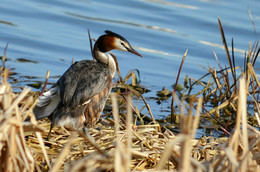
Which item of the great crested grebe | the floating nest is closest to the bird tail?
the great crested grebe

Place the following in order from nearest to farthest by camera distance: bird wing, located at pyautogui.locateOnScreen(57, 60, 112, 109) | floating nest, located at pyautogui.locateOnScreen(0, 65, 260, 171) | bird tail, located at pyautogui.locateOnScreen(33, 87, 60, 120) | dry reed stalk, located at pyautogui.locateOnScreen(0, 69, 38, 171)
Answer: floating nest, located at pyautogui.locateOnScreen(0, 65, 260, 171) → dry reed stalk, located at pyautogui.locateOnScreen(0, 69, 38, 171) → bird tail, located at pyautogui.locateOnScreen(33, 87, 60, 120) → bird wing, located at pyautogui.locateOnScreen(57, 60, 112, 109)

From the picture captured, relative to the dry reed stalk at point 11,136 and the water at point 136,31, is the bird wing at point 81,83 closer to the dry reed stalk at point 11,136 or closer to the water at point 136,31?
the dry reed stalk at point 11,136

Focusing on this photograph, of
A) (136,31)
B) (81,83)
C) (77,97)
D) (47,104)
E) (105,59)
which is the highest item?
(136,31)

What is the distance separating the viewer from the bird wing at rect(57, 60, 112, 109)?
4.52 m

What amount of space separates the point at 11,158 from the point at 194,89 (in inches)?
192

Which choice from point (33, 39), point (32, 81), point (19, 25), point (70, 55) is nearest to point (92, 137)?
point (32, 81)

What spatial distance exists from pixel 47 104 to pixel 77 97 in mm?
274

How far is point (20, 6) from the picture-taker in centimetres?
1044

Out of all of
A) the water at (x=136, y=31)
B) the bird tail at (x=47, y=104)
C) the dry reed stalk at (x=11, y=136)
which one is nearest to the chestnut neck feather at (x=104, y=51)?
the bird tail at (x=47, y=104)

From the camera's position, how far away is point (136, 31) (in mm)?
9695

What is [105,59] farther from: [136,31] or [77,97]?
[136,31]

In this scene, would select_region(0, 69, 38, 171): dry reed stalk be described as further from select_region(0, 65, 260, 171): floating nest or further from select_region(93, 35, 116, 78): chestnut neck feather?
select_region(93, 35, 116, 78): chestnut neck feather

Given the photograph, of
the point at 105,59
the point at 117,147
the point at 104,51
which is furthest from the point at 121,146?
the point at 104,51

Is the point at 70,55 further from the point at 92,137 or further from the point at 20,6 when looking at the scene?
the point at 92,137
